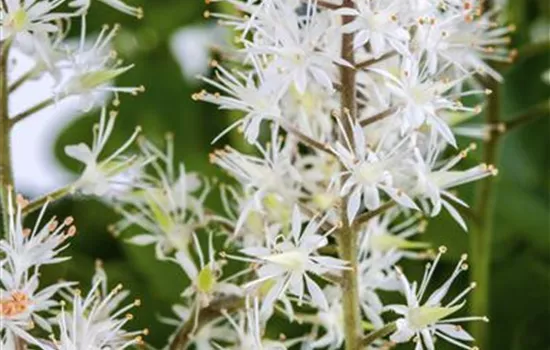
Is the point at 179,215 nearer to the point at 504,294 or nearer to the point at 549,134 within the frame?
the point at 504,294

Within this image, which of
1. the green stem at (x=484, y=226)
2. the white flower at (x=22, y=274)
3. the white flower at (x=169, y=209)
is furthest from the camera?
the green stem at (x=484, y=226)

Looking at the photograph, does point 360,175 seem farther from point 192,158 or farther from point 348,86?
point 192,158

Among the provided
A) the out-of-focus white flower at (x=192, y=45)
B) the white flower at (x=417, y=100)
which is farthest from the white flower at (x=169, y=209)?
the out-of-focus white flower at (x=192, y=45)

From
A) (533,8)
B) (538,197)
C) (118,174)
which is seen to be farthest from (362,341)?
(533,8)

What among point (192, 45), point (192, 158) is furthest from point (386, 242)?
point (192, 45)

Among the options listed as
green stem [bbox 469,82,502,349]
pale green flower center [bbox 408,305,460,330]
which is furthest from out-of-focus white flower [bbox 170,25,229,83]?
pale green flower center [bbox 408,305,460,330]

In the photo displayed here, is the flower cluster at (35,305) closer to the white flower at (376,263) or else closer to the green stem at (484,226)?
the white flower at (376,263)

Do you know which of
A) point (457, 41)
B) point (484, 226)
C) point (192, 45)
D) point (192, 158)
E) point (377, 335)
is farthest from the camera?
point (192, 45)
